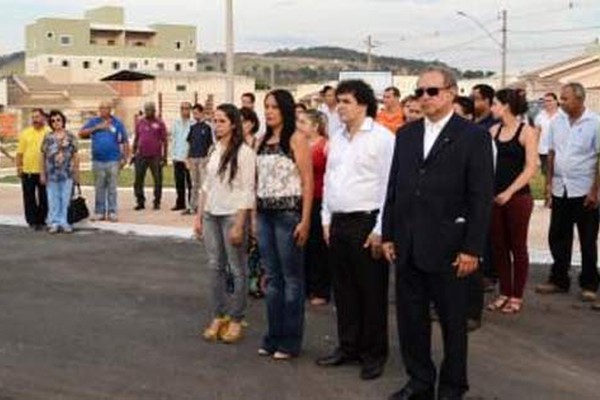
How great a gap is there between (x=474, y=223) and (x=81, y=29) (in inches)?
4545

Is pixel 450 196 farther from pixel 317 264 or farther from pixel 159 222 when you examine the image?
pixel 159 222

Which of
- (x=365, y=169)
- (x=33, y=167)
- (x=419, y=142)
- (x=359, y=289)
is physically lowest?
(x=359, y=289)

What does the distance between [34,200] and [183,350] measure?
7.43 meters

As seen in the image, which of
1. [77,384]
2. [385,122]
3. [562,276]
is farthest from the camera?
[385,122]

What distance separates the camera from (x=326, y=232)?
6266mm

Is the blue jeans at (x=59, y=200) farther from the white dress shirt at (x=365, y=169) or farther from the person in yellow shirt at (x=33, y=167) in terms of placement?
the white dress shirt at (x=365, y=169)

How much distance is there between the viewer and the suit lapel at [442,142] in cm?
520

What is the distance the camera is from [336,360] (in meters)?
6.36

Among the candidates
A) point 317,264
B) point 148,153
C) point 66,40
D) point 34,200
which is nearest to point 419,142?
point 317,264

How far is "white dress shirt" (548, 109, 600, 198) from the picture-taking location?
27.1 feet

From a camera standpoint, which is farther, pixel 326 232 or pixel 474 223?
pixel 326 232

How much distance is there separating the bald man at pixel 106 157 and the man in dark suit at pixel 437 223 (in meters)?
9.23

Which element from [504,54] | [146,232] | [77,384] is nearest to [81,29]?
[504,54]

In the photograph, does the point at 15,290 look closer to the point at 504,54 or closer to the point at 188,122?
the point at 188,122
